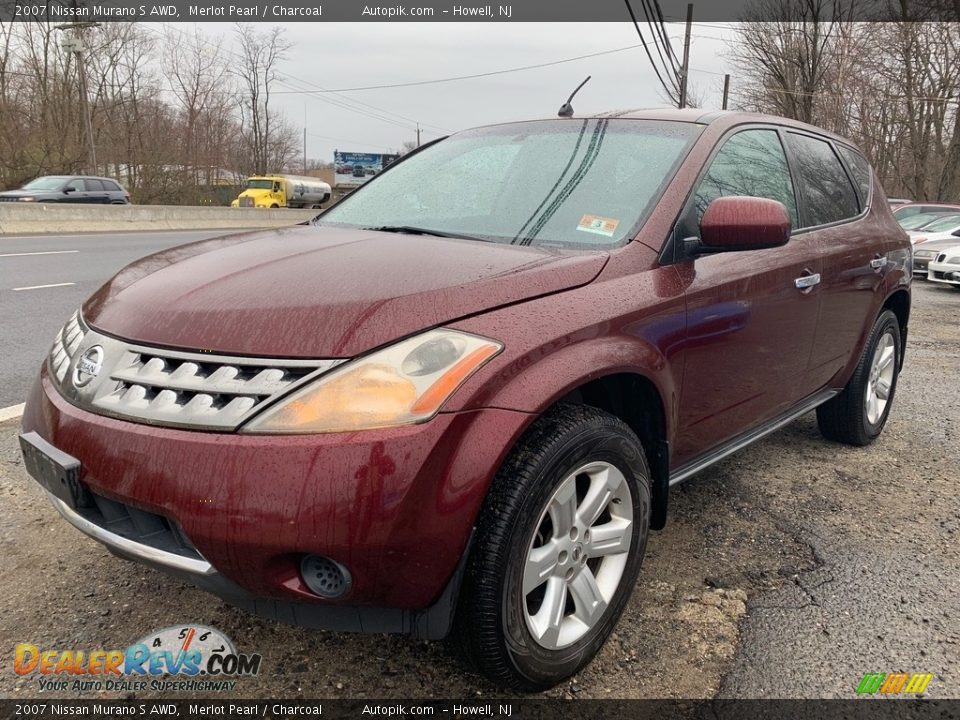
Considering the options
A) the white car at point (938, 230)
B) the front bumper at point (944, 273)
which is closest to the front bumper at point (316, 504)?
the front bumper at point (944, 273)

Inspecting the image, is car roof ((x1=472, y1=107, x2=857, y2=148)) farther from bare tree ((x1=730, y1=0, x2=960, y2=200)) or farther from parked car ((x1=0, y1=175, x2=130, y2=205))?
bare tree ((x1=730, y1=0, x2=960, y2=200))

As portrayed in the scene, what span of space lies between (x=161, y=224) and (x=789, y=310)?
71.7 ft

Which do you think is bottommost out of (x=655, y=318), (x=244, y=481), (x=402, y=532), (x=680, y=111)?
(x=402, y=532)

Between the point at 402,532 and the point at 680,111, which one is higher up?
the point at 680,111

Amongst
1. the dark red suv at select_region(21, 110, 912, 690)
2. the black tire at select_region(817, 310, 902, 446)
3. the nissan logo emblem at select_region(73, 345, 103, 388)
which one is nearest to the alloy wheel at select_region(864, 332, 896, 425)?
the black tire at select_region(817, 310, 902, 446)

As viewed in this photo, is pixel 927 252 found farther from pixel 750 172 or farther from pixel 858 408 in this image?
pixel 750 172

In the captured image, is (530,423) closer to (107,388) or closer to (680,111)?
(107,388)

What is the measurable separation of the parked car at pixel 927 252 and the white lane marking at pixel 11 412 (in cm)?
1416

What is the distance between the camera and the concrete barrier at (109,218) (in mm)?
16406

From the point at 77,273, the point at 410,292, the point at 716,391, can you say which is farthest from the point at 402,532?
the point at 77,273

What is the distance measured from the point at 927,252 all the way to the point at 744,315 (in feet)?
44.0

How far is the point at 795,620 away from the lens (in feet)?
7.56

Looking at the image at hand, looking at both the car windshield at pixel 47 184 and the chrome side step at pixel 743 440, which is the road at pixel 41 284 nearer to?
the car windshield at pixel 47 184

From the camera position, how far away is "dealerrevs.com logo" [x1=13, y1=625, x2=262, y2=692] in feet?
6.33
